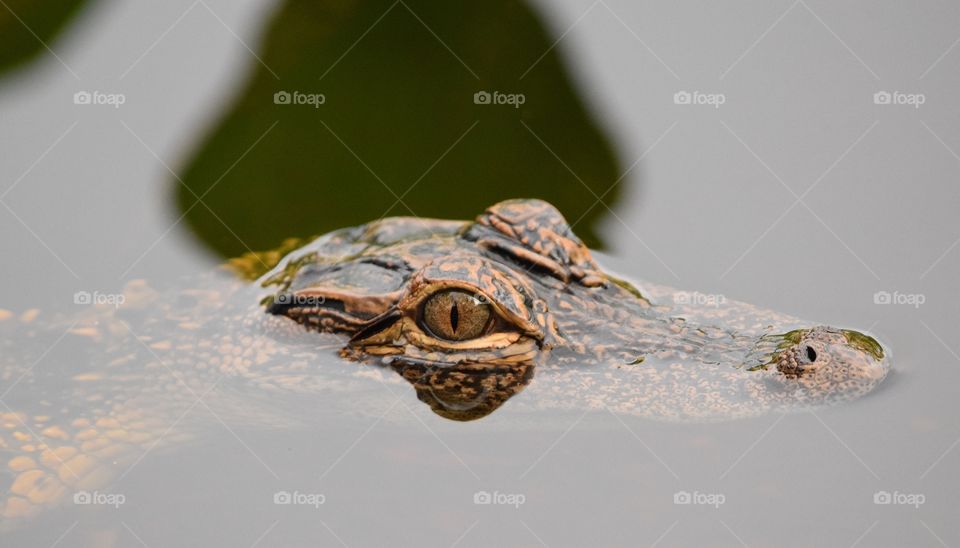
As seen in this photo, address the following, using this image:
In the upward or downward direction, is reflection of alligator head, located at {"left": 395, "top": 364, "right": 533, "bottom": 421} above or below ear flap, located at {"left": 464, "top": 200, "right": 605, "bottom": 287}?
below

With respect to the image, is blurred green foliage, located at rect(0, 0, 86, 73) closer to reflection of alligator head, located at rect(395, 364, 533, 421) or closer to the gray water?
the gray water

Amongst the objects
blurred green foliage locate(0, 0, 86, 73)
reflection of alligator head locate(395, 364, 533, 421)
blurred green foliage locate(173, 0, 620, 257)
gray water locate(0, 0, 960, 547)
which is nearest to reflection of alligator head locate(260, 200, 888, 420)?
reflection of alligator head locate(395, 364, 533, 421)

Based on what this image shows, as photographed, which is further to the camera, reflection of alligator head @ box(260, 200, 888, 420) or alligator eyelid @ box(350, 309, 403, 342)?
alligator eyelid @ box(350, 309, 403, 342)

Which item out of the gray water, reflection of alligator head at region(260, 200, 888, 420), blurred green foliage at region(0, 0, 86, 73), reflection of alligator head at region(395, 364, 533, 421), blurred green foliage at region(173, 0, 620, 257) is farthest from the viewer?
blurred green foliage at region(0, 0, 86, 73)

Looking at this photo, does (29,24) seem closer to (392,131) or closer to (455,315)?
(392,131)

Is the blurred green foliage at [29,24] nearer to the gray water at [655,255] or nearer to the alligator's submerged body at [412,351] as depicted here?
the gray water at [655,255]

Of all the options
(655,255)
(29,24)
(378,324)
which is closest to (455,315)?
(378,324)

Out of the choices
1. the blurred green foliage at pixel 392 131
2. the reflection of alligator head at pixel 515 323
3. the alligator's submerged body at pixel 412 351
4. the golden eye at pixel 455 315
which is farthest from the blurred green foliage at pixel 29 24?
the golden eye at pixel 455 315

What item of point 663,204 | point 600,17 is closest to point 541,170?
point 663,204
